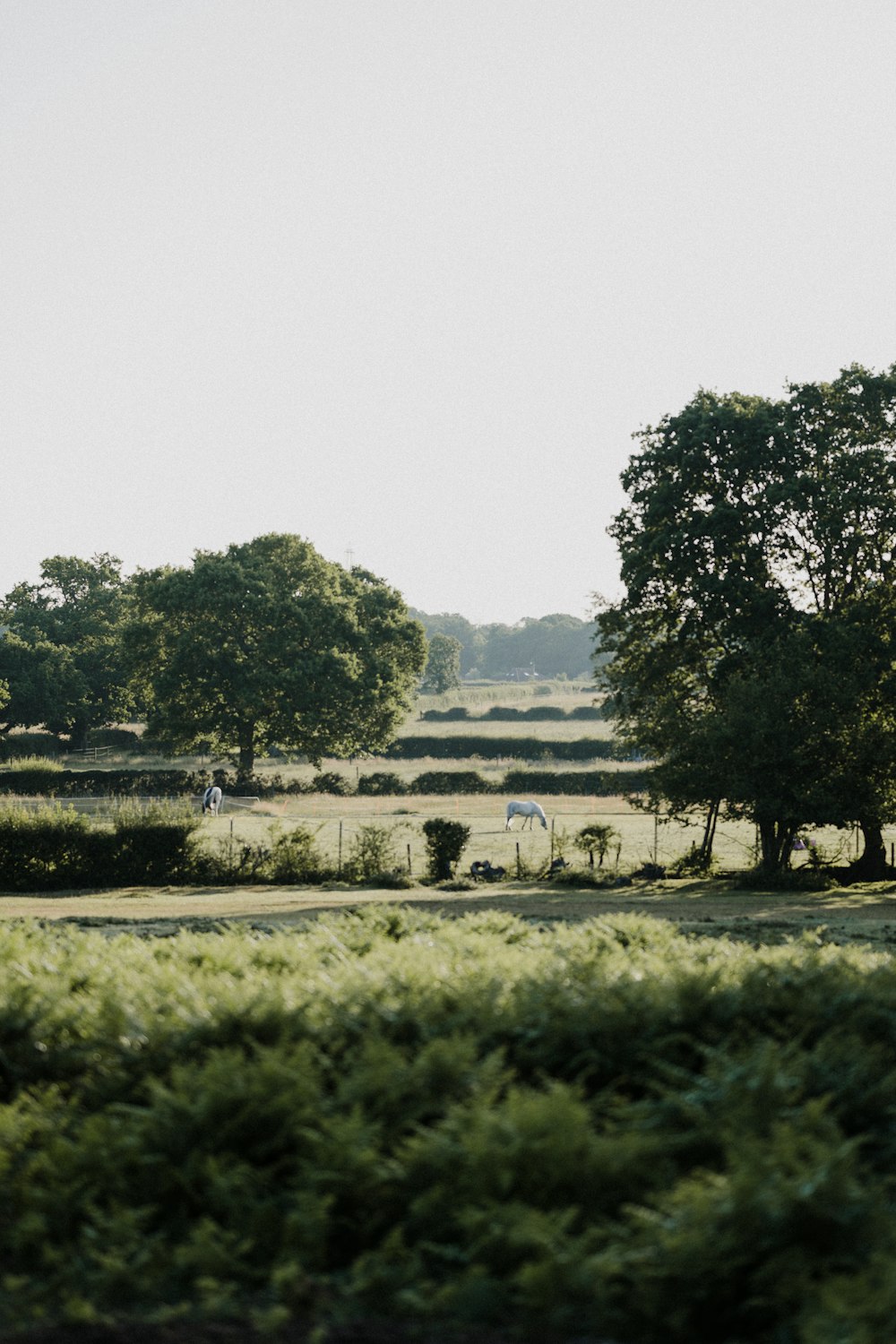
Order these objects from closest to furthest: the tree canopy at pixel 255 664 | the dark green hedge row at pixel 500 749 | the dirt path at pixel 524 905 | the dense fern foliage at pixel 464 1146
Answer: the dense fern foliage at pixel 464 1146 → the dirt path at pixel 524 905 → the tree canopy at pixel 255 664 → the dark green hedge row at pixel 500 749

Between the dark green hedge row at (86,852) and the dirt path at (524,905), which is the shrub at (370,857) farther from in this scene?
the dark green hedge row at (86,852)

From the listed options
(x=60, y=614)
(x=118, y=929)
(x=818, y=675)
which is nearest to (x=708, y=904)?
(x=818, y=675)

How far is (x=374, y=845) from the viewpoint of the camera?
28.4 metres

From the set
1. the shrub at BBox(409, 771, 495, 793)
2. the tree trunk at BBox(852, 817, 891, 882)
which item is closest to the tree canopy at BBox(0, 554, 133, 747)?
the shrub at BBox(409, 771, 495, 793)

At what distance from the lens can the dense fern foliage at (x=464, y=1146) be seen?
4.25 metres

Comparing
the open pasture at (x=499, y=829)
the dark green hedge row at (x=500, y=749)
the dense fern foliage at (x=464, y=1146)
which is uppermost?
the dense fern foliage at (x=464, y=1146)

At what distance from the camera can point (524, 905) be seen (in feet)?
77.0

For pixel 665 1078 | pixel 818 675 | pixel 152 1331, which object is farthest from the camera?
pixel 818 675

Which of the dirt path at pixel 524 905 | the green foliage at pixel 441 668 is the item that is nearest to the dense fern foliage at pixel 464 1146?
the dirt path at pixel 524 905

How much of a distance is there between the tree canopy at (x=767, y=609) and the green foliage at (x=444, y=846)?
4.99m

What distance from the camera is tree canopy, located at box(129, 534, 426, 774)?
56.7 metres

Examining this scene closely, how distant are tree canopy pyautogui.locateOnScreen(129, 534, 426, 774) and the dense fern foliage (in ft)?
163

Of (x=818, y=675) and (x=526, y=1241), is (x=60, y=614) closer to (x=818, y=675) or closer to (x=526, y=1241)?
(x=818, y=675)

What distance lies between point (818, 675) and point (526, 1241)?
2504 cm
